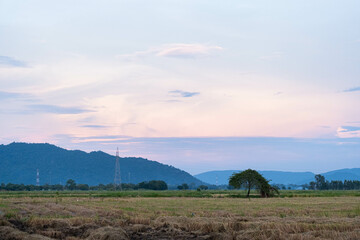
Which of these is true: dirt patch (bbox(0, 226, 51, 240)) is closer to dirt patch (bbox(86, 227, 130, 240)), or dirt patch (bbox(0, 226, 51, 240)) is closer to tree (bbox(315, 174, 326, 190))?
dirt patch (bbox(86, 227, 130, 240))

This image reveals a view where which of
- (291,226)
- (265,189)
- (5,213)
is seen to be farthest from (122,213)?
(265,189)

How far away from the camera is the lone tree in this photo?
6397 cm

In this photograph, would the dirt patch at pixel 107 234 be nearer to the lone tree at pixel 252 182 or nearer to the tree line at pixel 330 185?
the lone tree at pixel 252 182

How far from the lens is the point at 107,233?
66.2 ft

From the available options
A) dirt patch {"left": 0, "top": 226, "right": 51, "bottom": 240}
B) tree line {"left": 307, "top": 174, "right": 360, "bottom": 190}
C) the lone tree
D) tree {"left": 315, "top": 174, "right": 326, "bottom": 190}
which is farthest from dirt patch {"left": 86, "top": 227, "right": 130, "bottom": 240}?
tree {"left": 315, "top": 174, "right": 326, "bottom": 190}

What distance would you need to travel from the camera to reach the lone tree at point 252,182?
64.0 m

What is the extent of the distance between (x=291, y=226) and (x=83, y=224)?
36.0ft

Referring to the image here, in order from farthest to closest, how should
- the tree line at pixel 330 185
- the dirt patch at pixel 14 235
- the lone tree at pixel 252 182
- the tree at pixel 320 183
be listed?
1. the tree line at pixel 330 185
2. the tree at pixel 320 183
3. the lone tree at pixel 252 182
4. the dirt patch at pixel 14 235

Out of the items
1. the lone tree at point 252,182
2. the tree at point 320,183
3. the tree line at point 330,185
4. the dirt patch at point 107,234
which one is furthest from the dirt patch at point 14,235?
the tree at point 320,183

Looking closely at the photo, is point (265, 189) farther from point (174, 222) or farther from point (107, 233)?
point (107, 233)

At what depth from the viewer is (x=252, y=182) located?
6406 centimetres

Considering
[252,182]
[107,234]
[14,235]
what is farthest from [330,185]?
[14,235]

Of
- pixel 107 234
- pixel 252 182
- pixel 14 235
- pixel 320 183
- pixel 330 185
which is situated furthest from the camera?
pixel 330 185

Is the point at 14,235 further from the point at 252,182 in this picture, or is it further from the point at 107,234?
the point at 252,182
